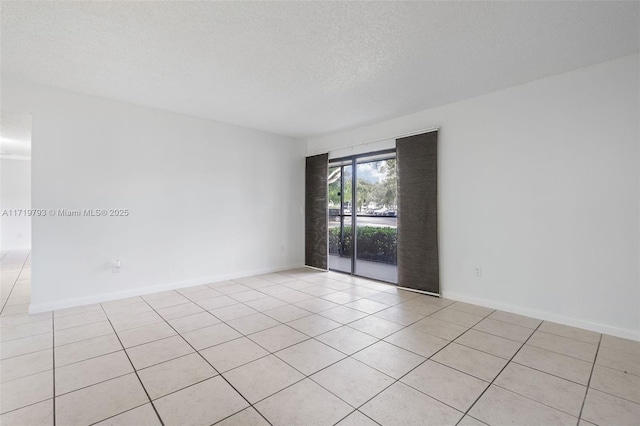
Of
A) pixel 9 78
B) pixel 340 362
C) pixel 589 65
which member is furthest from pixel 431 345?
pixel 9 78

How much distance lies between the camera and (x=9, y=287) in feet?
14.3

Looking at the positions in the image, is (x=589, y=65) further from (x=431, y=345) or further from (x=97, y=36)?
(x=97, y=36)

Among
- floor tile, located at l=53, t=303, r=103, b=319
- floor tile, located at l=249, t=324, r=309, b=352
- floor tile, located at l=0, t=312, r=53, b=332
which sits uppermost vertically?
floor tile, located at l=53, t=303, r=103, b=319

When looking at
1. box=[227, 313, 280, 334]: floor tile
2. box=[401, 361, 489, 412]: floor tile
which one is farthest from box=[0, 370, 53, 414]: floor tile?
box=[401, 361, 489, 412]: floor tile

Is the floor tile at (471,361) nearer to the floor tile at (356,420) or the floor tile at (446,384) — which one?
the floor tile at (446,384)

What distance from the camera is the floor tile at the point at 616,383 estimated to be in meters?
1.91

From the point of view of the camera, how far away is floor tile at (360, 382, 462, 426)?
5.46 feet

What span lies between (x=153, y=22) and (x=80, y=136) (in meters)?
2.28

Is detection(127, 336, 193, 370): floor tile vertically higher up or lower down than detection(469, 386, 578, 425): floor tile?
higher up

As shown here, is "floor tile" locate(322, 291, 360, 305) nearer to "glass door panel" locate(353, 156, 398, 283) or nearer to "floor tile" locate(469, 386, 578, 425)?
"glass door panel" locate(353, 156, 398, 283)

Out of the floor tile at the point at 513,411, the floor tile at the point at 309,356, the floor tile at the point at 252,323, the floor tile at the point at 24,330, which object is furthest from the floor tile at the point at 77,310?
the floor tile at the point at 513,411

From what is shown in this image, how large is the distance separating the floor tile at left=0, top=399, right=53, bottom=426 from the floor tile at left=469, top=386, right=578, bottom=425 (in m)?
2.49

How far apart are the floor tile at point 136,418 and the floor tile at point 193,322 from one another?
1.17m

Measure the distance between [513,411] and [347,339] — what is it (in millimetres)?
1324
